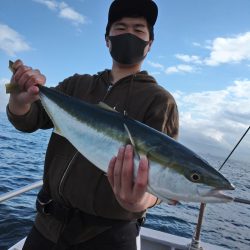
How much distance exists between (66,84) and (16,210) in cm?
711

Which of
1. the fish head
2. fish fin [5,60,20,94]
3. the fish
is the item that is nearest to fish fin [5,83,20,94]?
fish fin [5,60,20,94]

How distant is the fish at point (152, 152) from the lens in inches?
89.8

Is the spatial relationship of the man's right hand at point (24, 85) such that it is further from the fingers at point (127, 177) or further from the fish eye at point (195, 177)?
the fish eye at point (195, 177)

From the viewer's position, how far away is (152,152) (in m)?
2.40

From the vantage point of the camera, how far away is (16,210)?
9.82m

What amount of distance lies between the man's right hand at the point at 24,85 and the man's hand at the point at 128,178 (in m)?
1.15

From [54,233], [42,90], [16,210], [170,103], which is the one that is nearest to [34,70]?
[42,90]

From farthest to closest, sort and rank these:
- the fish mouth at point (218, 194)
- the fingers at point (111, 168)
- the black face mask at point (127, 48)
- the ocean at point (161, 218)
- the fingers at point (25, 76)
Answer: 1. the ocean at point (161, 218)
2. the black face mask at point (127, 48)
3. the fingers at point (25, 76)
4. the fingers at point (111, 168)
5. the fish mouth at point (218, 194)

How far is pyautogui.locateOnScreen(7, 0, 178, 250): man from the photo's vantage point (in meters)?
2.98

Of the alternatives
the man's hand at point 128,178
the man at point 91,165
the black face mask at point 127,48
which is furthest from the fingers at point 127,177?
the black face mask at point 127,48

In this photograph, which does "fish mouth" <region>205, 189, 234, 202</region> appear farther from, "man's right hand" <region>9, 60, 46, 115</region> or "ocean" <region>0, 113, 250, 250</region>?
"ocean" <region>0, 113, 250, 250</region>

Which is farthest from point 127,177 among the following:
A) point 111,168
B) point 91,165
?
point 91,165

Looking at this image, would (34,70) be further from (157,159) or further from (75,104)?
(157,159)

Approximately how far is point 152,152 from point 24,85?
4.62 feet
